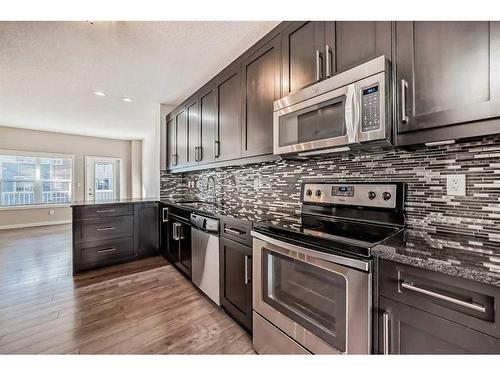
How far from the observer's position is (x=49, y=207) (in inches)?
233

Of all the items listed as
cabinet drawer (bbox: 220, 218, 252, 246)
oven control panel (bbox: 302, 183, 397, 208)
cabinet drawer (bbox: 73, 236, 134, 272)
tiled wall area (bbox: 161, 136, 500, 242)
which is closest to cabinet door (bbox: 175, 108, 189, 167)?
cabinet drawer (bbox: 73, 236, 134, 272)

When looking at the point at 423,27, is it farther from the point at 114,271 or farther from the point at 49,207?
the point at 49,207

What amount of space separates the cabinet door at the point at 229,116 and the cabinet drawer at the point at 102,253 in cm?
196

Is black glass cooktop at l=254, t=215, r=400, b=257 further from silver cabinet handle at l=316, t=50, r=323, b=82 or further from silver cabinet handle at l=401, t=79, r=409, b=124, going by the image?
silver cabinet handle at l=316, t=50, r=323, b=82

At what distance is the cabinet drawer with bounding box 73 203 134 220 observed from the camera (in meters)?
2.86

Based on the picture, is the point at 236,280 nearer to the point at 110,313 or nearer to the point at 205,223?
the point at 205,223

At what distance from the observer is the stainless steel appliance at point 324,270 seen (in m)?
0.97

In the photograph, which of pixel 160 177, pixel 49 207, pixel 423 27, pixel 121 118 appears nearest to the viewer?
pixel 423 27

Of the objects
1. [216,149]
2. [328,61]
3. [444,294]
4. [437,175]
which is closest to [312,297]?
[444,294]

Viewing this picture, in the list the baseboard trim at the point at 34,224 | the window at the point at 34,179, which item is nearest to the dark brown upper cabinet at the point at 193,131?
the window at the point at 34,179

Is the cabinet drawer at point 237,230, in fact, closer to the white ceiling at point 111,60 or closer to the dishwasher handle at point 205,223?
the dishwasher handle at point 205,223

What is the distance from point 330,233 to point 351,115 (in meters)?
0.62
